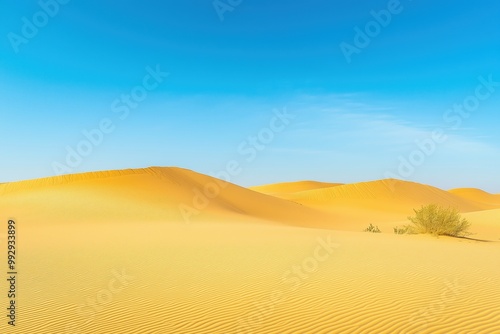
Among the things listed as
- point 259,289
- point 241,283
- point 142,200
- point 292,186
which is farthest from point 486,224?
point 292,186

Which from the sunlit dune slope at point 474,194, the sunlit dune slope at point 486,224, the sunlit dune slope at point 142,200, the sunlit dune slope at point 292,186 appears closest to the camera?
the sunlit dune slope at point 486,224

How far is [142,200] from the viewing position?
35.3 m

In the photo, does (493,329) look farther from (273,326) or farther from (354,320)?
(273,326)

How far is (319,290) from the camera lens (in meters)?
8.63

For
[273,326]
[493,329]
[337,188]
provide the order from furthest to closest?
[337,188] < [273,326] < [493,329]

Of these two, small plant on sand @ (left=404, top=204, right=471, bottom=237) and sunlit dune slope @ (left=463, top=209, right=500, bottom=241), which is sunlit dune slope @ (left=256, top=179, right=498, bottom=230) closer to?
sunlit dune slope @ (left=463, top=209, right=500, bottom=241)

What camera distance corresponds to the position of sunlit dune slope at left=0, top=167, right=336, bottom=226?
30.0m

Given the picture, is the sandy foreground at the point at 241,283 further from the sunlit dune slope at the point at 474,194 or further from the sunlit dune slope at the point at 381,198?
the sunlit dune slope at the point at 474,194

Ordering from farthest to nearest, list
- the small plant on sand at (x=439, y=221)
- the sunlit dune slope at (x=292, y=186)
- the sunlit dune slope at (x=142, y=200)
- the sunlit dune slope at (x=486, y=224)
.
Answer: the sunlit dune slope at (x=292, y=186)
the sunlit dune slope at (x=142, y=200)
the sunlit dune slope at (x=486, y=224)
the small plant on sand at (x=439, y=221)

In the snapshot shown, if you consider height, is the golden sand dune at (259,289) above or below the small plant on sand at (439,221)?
below

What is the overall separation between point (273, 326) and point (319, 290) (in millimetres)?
2447

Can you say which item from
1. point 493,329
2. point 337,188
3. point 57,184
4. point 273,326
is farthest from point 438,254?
point 337,188

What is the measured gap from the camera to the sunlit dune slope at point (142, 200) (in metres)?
30.0

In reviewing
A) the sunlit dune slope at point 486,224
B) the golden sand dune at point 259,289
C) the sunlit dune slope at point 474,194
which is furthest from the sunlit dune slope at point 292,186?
the golden sand dune at point 259,289
